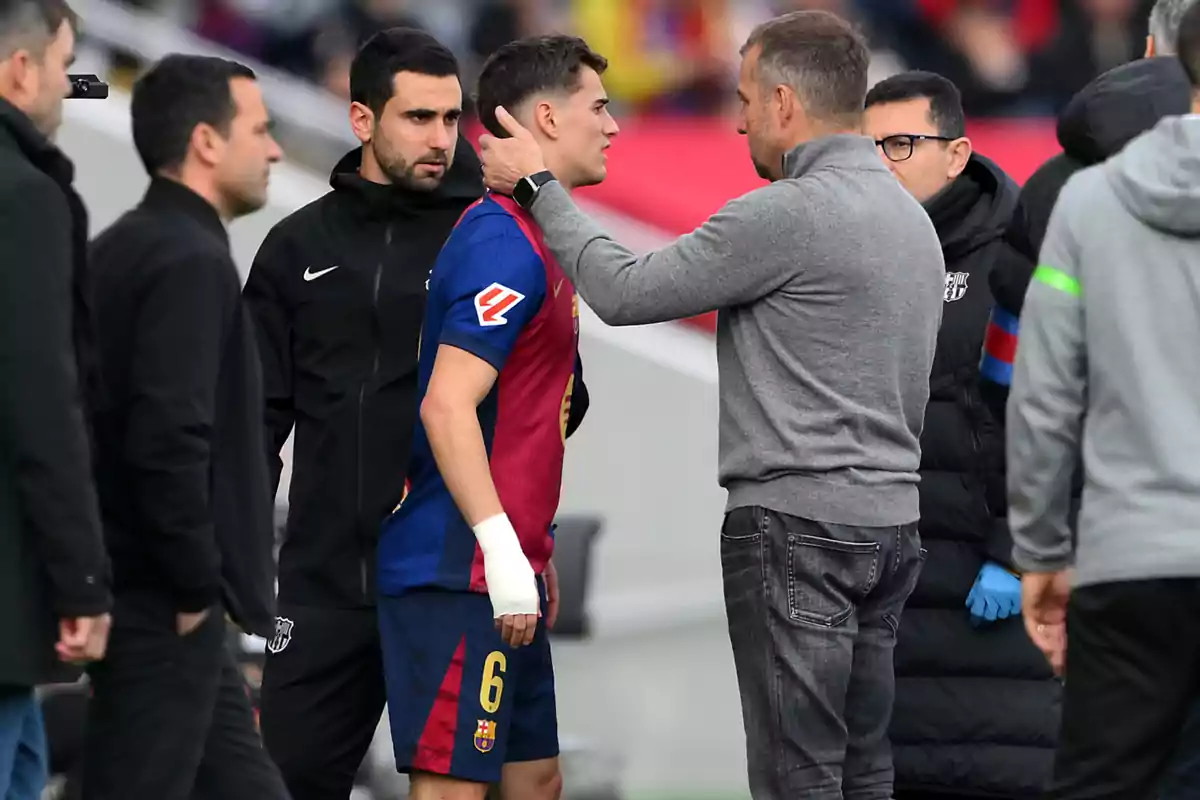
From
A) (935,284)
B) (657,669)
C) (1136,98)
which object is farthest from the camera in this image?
(657,669)

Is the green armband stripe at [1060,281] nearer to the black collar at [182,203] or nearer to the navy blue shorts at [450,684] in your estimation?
the navy blue shorts at [450,684]

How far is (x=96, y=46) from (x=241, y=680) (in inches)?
251

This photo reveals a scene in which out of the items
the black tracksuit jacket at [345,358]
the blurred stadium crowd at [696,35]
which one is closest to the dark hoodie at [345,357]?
the black tracksuit jacket at [345,358]

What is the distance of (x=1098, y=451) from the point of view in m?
4.07

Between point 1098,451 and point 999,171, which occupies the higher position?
point 999,171

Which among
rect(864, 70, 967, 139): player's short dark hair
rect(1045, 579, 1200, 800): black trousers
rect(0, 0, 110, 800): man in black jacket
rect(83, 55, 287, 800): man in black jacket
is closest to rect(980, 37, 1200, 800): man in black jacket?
rect(1045, 579, 1200, 800): black trousers

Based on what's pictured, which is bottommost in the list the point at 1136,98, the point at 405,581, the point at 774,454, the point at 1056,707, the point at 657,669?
the point at 657,669

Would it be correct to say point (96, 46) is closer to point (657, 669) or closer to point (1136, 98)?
point (657, 669)

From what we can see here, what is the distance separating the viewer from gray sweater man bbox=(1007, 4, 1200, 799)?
3963mm

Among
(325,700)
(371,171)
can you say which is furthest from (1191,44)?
(325,700)

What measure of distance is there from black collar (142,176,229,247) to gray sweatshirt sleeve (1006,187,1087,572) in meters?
1.73

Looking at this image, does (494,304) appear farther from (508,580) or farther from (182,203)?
(182,203)

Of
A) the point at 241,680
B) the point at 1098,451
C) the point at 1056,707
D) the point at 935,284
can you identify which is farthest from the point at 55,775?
the point at 1098,451

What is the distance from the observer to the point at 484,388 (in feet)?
15.6
